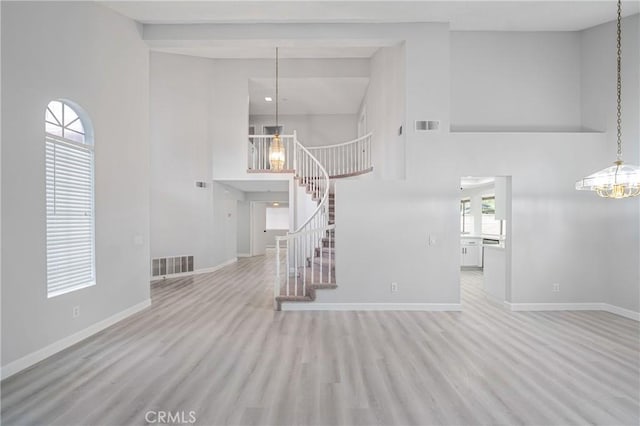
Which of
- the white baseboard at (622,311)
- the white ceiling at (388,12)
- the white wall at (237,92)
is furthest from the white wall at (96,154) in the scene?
the white baseboard at (622,311)

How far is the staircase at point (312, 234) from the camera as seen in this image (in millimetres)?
4590

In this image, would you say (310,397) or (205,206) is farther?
(205,206)

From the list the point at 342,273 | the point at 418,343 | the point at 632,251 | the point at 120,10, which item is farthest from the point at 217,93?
the point at 632,251

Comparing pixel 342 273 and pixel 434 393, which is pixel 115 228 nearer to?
pixel 342 273

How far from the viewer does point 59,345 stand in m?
3.15

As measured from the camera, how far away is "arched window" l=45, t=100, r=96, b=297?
123 inches

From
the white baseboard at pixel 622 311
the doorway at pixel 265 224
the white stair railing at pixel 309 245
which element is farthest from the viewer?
the doorway at pixel 265 224

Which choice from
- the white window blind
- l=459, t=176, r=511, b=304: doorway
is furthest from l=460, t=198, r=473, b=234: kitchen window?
the white window blind

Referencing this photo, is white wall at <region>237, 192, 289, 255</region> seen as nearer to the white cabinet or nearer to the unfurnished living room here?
the unfurnished living room

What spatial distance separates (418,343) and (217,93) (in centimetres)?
718

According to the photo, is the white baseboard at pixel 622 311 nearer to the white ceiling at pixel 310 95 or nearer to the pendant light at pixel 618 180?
the pendant light at pixel 618 180

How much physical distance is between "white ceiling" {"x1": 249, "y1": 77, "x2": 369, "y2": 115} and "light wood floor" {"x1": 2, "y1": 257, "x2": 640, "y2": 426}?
19.6ft

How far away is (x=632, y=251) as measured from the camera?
4258mm

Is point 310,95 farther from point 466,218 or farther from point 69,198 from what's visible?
point 69,198
